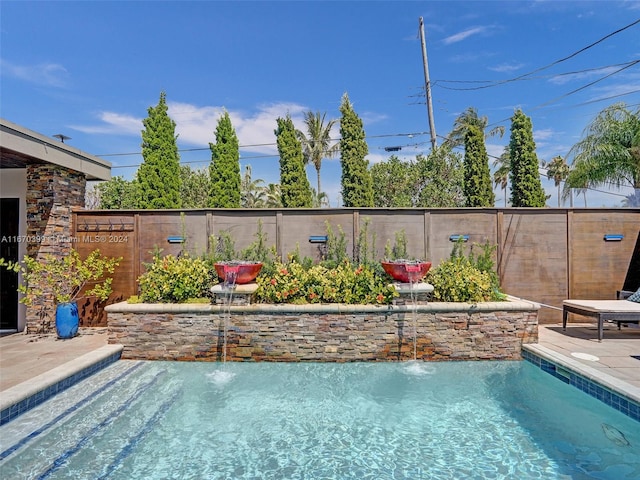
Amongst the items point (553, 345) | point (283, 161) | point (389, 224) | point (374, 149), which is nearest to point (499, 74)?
point (374, 149)

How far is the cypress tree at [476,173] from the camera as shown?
10.5 meters

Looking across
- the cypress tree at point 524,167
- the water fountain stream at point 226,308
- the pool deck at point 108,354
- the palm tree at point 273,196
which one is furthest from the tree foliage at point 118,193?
the cypress tree at point 524,167

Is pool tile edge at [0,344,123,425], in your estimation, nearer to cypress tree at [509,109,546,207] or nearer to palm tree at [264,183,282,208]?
cypress tree at [509,109,546,207]

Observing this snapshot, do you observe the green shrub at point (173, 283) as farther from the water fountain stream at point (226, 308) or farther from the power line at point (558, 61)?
the power line at point (558, 61)

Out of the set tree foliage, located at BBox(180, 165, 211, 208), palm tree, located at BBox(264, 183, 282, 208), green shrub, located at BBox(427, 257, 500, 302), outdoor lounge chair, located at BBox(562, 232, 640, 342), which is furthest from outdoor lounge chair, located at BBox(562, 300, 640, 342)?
palm tree, located at BBox(264, 183, 282, 208)

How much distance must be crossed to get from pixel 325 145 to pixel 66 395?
82.8 feet

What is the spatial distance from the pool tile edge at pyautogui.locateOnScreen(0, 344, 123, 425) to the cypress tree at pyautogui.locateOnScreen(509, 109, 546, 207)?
1070cm

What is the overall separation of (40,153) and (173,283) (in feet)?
9.72

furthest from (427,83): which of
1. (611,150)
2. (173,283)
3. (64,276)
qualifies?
(64,276)

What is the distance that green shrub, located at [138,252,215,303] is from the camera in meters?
5.71

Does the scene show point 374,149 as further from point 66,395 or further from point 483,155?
point 66,395

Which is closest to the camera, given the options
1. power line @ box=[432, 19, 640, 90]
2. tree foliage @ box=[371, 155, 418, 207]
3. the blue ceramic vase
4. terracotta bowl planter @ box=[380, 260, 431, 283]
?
terracotta bowl planter @ box=[380, 260, 431, 283]

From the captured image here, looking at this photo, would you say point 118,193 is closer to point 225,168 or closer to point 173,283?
point 225,168

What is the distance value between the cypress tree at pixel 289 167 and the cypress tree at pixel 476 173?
502 cm
